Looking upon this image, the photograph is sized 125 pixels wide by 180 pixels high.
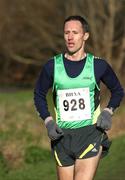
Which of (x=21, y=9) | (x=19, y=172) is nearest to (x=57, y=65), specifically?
(x=19, y=172)

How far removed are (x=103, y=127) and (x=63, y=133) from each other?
1.20ft

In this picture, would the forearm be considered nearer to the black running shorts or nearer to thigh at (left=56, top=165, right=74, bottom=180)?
the black running shorts

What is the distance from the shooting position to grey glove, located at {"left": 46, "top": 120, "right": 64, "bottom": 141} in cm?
663

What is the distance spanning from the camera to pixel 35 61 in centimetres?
3831

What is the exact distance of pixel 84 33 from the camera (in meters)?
6.86

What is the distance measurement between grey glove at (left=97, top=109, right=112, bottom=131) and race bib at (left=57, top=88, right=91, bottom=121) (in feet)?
0.40

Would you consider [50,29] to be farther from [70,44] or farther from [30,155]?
[70,44]

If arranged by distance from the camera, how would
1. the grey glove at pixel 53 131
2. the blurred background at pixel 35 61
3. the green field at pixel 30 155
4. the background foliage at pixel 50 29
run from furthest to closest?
the background foliage at pixel 50 29 → the blurred background at pixel 35 61 → the green field at pixel 30 155 → the grey glove at pixel 53 131

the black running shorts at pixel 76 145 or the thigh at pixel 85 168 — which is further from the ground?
the black running shorts at pixel 76 145

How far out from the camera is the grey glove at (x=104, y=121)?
6.70 m

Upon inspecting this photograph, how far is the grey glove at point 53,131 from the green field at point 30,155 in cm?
465

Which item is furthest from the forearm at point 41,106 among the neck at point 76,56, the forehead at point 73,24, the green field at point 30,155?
the green field at point 30,155

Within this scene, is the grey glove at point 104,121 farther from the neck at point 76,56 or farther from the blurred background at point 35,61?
the blurred background at point 35,61

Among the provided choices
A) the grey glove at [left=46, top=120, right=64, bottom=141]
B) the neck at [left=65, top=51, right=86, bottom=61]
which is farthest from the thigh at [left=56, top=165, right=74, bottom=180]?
the neck at [left=65, top=51, right=86, bottom=61]
